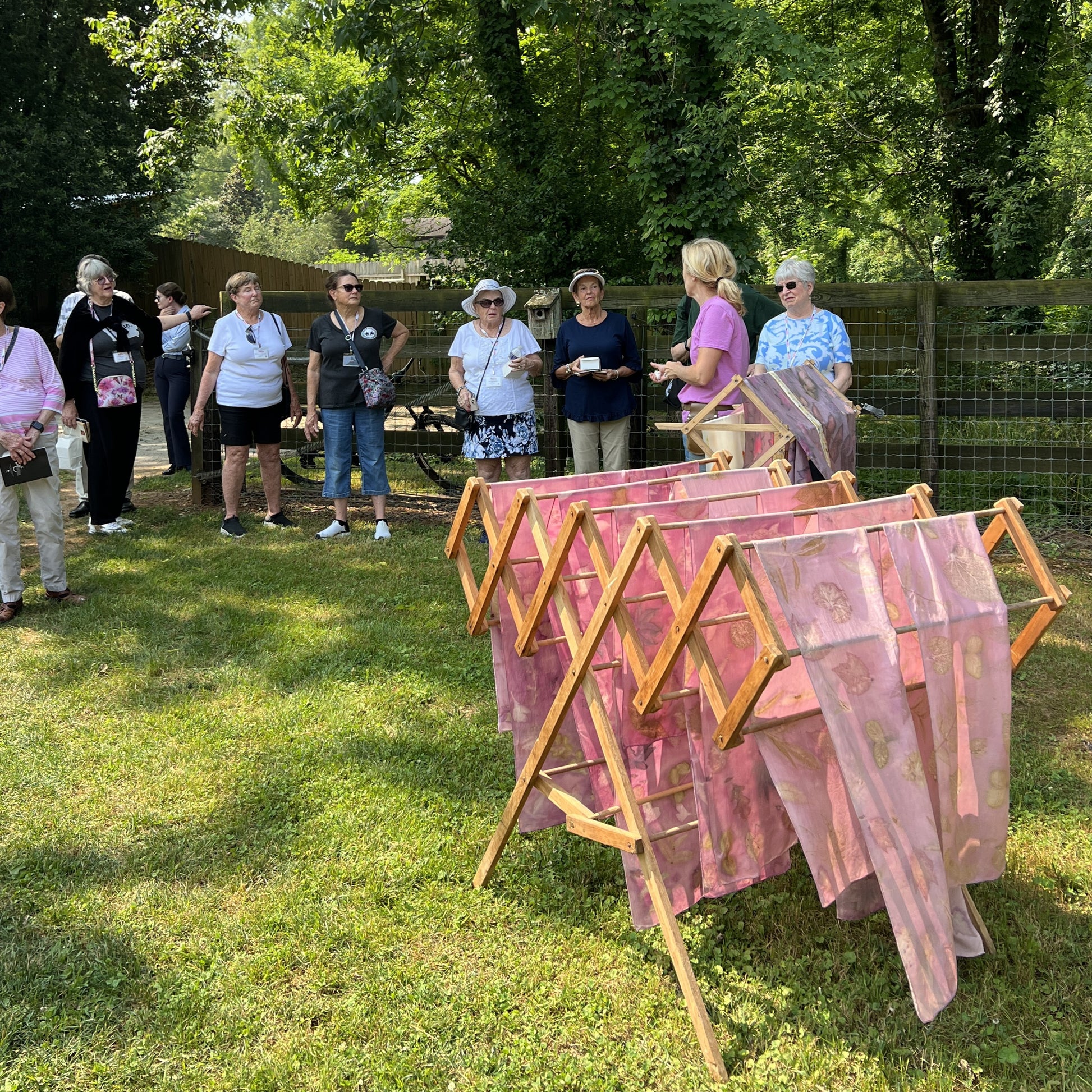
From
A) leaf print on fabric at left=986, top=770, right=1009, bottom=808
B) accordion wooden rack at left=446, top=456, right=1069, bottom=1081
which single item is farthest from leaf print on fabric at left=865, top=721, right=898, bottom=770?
leaf print on fabric at left=986, top=770, right=1009, bottom=808

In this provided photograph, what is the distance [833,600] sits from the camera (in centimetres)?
245

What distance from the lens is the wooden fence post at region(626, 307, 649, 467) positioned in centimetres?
805

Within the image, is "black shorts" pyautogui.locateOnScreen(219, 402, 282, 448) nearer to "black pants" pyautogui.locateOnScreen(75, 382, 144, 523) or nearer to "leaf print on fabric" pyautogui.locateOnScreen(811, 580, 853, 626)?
"black pants" pyautogui.locateOnScreen(75, 382, 144, 523)

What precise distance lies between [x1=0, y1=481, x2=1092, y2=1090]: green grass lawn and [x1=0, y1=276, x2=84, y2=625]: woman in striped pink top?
105 cm

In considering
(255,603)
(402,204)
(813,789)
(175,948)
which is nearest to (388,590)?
(255,603)

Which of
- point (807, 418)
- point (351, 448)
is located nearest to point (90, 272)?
point (351, 448)

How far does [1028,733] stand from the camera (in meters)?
4.29

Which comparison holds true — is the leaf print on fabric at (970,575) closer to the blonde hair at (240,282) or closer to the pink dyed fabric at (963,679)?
the pink dyed fabric at (963,679)

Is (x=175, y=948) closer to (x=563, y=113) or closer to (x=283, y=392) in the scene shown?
(x=283, y=392)

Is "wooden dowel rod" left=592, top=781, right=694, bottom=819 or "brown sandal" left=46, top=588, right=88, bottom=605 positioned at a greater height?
"brown sandal" left=46, top=588, right=88, bottom=605

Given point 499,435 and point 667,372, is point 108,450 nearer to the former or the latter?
point 499,435

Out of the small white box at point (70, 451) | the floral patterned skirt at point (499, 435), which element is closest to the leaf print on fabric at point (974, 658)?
the floral patterned skirt at point (499, 435)

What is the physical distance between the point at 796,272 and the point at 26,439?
4.23 metres

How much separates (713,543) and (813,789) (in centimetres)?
69
